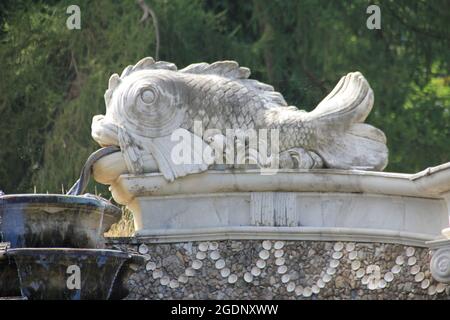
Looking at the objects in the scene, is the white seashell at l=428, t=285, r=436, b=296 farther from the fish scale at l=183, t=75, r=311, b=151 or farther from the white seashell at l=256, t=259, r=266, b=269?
the fish scale at l=183, t=75, r=311, b=151

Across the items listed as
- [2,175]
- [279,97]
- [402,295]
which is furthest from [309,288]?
[2,175]

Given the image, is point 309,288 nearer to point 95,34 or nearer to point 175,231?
point 175,231

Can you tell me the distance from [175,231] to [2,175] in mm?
9710

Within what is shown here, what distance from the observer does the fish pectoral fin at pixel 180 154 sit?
13.6 meters

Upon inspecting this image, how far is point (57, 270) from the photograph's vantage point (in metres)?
12.5

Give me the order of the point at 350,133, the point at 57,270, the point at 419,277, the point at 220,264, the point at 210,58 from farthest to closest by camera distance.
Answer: the point at 210,58
the point at 350,133
the point at 220,264
the point at 419,277
the point at 57,270

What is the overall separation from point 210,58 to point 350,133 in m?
10.4

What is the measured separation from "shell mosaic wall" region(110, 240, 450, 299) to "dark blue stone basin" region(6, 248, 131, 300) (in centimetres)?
76

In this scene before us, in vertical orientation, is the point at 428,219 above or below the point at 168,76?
below

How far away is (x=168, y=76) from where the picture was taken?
13.9m

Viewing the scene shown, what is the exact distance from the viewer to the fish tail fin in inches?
540

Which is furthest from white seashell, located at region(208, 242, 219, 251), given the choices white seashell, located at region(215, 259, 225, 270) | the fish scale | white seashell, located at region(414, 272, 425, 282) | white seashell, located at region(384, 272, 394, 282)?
white seashell, located at region(414, 272, 425, 282)

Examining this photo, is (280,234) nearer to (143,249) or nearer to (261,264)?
(261,264)

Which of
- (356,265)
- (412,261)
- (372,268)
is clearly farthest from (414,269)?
(356,265)
